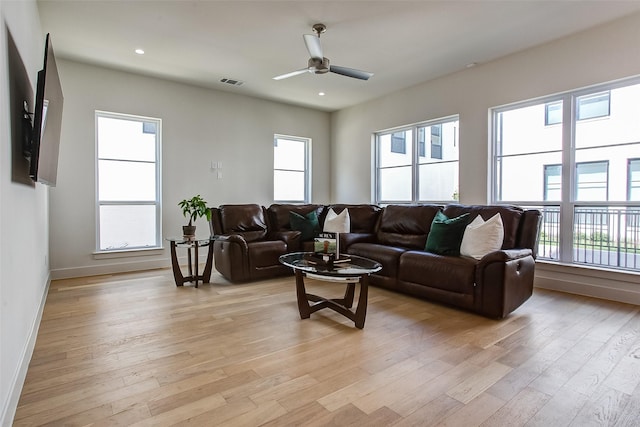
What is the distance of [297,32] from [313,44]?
645 millimetres

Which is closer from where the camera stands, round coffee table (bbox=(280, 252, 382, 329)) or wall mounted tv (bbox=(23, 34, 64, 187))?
wall mounted tv (bbox=(23, 34, 64, 187))

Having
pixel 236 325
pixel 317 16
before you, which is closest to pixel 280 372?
pixel 236 325

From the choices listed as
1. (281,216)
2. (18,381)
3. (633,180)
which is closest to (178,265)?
(281,216)

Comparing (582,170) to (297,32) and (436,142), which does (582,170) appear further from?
(297,32)

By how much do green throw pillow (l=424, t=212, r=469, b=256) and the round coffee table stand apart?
1.01 metres

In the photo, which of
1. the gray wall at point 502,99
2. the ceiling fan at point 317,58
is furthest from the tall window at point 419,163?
the ceiling fan at point 317,58

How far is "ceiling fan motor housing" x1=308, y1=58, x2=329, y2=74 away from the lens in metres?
3.46

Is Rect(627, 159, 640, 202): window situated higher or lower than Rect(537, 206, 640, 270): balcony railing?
higher

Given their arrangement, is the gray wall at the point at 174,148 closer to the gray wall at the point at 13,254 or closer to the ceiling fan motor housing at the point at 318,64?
the gray wall at the point at 13,254

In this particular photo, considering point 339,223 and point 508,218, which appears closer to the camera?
point 508,218

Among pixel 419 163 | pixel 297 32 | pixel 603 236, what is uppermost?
pixel 297 32

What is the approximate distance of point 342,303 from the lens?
3207 mm

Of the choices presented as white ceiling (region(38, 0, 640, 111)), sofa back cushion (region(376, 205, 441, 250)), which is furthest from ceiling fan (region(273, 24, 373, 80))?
sofa back cushion (region(376, 205, 441, 250))

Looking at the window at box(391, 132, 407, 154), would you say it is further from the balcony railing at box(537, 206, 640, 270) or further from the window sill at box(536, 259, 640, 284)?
the window sill at box(536, 259, 640, 284)
